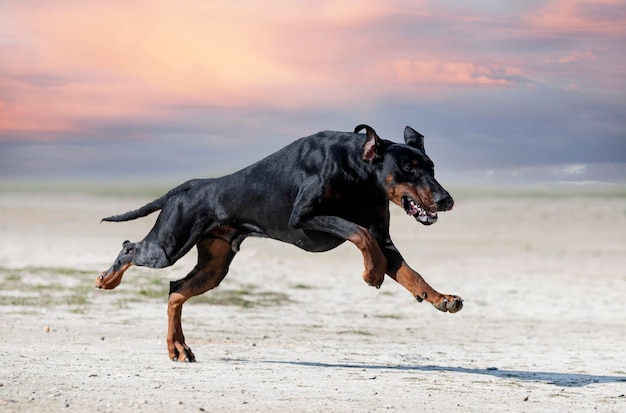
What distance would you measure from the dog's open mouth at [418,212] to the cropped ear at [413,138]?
653mm

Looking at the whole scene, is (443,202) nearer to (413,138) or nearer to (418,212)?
(418,212)

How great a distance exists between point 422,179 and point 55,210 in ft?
141

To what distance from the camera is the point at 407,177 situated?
988cm

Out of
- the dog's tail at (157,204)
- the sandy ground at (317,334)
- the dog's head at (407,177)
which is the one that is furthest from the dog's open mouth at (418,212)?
the dog's tail at (157,204)

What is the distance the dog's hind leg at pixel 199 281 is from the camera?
11.6 metres

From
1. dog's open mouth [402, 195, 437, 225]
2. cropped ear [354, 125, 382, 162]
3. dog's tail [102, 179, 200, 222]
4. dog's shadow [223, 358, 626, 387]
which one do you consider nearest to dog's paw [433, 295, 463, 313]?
dog's open mouth [402, 195, 437, 225]

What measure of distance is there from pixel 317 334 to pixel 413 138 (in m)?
5.65

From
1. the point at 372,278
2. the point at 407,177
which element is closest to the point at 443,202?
the point at 407,177

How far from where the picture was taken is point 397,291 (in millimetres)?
22078

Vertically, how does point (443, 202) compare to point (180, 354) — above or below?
above

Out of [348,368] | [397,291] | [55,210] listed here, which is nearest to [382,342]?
[348,368]

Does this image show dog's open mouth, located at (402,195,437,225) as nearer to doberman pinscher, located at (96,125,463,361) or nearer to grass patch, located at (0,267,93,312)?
doberman pinscher, located at (96,125,463,361)

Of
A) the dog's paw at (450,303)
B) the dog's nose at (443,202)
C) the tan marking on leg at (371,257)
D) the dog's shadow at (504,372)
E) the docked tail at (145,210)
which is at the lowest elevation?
the dog's shadow at (504,372)

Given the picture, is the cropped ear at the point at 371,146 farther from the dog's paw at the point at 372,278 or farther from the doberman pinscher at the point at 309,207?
the dog's paw at the point at 372,278
